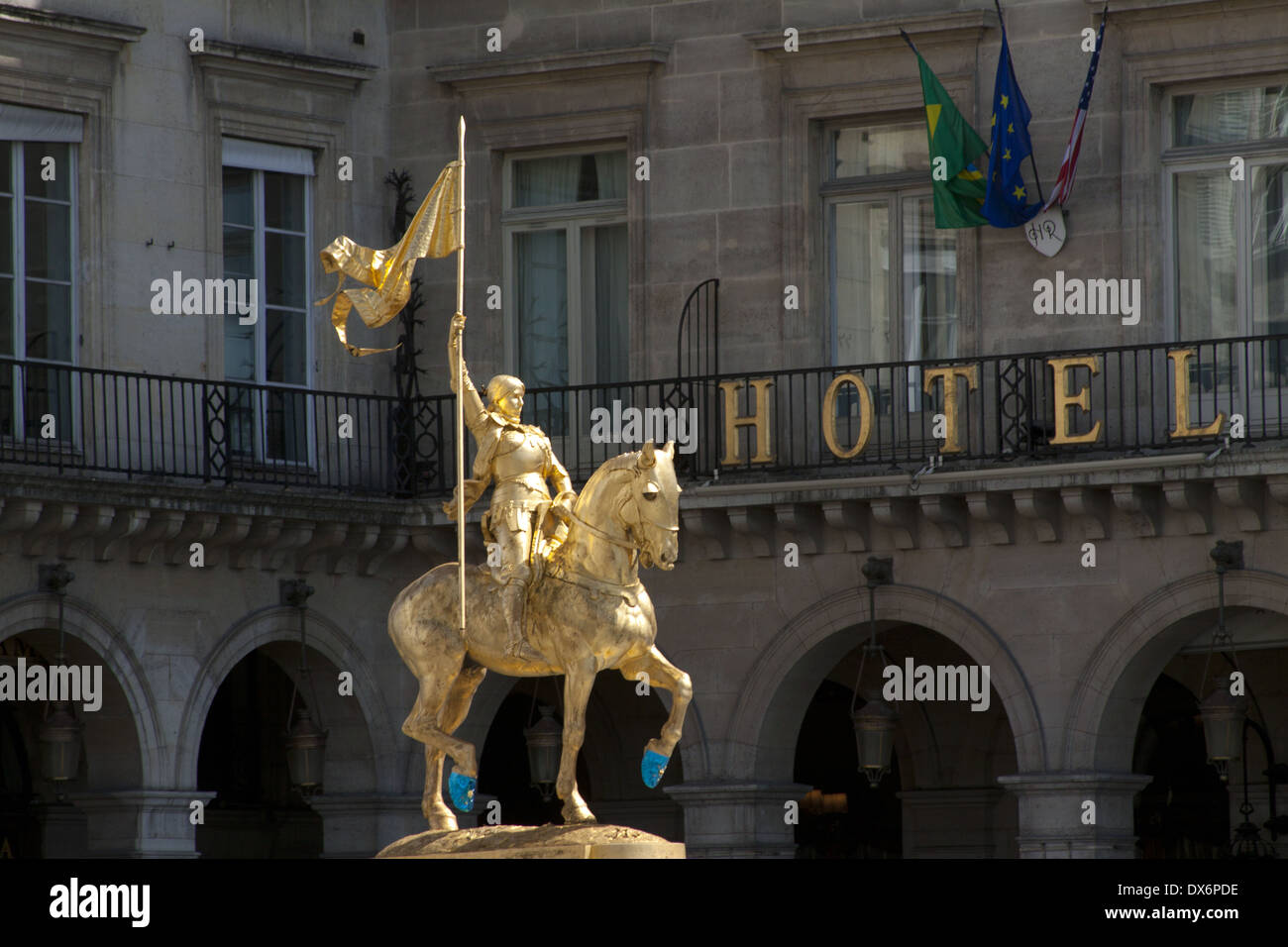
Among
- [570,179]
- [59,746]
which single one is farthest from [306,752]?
[570,179]

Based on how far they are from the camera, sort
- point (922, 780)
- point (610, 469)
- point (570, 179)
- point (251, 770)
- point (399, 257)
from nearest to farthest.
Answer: point (610, 469) < point (399, 257) < point (570, 179) < point (922, 780) < point (251, 770)

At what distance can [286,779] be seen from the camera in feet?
99.7

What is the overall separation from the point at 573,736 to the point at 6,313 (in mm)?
9130

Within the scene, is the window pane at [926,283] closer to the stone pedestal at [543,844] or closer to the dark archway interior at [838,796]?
the dark archway interior at [838,796]

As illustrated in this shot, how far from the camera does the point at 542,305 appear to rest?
27.7 m

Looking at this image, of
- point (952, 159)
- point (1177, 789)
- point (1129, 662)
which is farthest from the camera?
point (1177, 789)

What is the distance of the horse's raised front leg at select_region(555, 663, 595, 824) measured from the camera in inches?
705

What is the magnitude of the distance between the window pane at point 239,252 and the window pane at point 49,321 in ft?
4.93

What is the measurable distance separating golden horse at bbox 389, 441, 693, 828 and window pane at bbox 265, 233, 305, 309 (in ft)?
29.9

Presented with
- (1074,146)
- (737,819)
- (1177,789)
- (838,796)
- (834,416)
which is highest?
(1074,146)

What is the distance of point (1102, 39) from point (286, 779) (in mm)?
10071

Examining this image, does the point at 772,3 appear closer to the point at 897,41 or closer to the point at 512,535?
the point at 897,41

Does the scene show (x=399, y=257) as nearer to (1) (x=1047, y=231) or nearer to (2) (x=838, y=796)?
(1) (x=1047, y=231)

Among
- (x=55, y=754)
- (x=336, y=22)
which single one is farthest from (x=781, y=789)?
(x=336, y=22)
